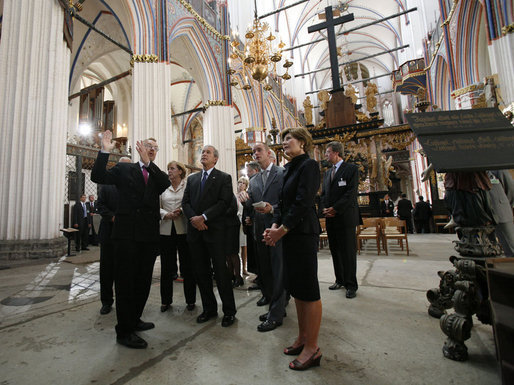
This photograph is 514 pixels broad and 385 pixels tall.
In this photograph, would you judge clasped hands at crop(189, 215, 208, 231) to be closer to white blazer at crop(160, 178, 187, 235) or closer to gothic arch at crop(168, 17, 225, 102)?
white blazer at crop(160, 178, 187, 235)

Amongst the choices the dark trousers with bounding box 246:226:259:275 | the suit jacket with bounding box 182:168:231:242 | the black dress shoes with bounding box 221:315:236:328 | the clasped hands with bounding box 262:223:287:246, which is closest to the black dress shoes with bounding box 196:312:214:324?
the black dress shoes with bounding box 221:315:236:328

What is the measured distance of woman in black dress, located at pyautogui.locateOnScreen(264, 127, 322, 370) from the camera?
138 centimetres

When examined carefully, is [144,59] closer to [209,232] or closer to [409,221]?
[209,232]

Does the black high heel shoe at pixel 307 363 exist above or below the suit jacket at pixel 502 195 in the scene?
below

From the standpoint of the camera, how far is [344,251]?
2619 mm

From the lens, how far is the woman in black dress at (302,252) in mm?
1381

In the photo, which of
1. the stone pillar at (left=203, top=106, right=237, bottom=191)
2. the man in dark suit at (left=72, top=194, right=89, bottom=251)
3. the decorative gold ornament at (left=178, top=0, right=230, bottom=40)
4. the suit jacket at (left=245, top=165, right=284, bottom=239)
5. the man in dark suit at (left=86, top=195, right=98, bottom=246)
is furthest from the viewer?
the stone pillar at (left=203, top=106, right=237, bottom=191)

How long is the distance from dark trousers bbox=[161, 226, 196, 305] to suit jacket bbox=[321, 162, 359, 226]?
1.57 m

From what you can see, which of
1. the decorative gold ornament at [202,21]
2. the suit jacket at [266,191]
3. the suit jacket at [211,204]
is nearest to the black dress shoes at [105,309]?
the suit jacket at [211,204]

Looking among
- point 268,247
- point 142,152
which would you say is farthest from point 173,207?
point 268,247

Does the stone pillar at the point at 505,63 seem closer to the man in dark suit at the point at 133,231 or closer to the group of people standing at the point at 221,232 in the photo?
the group of people standing at the point at 221,232

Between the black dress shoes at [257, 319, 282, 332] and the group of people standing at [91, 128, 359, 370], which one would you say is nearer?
the group of people standing at [91, 128, 359, 370]

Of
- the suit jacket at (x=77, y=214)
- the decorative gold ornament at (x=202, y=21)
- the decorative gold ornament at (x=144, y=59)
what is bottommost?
the suit jacket at (x=77, y=214)

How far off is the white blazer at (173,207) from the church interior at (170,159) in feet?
2.41
